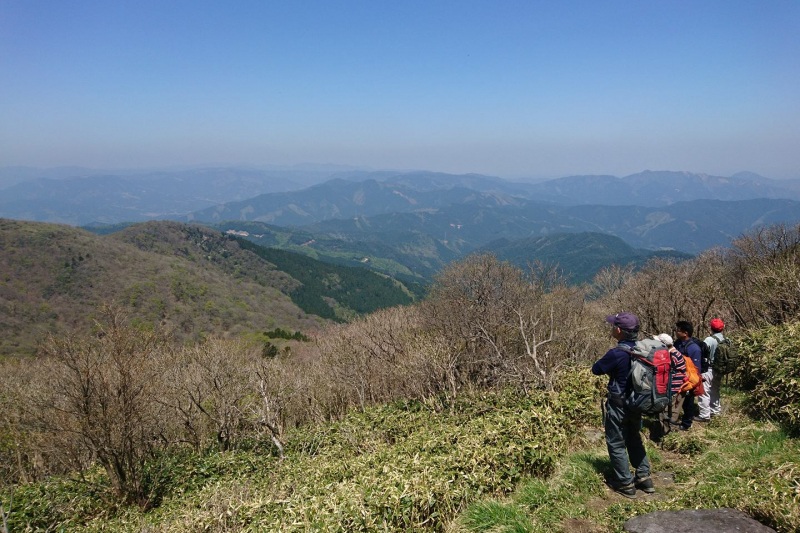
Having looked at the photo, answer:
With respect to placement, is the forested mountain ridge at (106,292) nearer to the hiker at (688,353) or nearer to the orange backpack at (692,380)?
the hiker at (688,353)

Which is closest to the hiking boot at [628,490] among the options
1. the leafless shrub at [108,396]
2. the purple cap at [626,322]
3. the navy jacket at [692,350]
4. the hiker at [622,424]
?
the hiker at [622,424]

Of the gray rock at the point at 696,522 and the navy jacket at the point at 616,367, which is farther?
the navy jacket at the point at 616,367

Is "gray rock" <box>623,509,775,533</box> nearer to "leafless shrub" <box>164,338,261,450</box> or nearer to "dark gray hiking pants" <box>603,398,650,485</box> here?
"dark gray hiking pants" <box>603,398,650,485</box>

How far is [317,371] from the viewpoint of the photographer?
25734mm

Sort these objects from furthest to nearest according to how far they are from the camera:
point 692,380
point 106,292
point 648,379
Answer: point 106,292, point 692,380, point 648,379

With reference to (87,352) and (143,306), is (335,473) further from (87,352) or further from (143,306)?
(143,306)

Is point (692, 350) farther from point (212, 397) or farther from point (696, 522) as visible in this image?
point (212, 397)

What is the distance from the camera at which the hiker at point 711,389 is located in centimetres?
818

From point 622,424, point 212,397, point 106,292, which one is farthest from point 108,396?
point 106,292

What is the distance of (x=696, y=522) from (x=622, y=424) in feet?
5.69

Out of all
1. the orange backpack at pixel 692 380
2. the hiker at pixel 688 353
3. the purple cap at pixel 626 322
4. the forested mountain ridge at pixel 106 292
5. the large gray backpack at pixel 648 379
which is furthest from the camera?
the forested mountain ridge at pixel 106 292

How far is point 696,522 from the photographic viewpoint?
4.30 meters

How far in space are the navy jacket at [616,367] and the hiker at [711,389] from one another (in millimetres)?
3725

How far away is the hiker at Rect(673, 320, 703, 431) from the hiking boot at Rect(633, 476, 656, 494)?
283 cm
